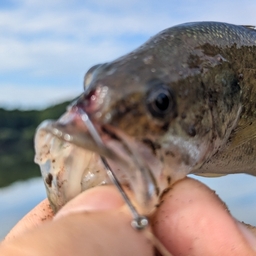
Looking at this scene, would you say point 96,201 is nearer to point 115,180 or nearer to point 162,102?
point 115,180

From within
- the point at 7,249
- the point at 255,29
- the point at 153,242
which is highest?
the point at 255,29

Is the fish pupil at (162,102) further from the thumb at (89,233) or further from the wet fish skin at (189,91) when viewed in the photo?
the thumb at (89,233)

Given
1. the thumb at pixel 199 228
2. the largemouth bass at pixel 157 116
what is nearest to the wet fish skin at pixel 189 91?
the largemouth bass at pixel 157 116

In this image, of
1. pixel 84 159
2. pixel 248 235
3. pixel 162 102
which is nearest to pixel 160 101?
pixel 162 102

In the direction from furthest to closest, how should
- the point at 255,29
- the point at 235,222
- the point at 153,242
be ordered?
the point at 255,29
the point at 235,222
the point at 153,242

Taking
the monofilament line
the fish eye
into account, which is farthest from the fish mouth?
the fish eye

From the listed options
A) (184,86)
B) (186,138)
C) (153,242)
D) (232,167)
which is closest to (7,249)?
(153,242)

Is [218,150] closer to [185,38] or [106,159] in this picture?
[185,38]

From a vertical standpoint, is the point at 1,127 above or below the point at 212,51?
below
